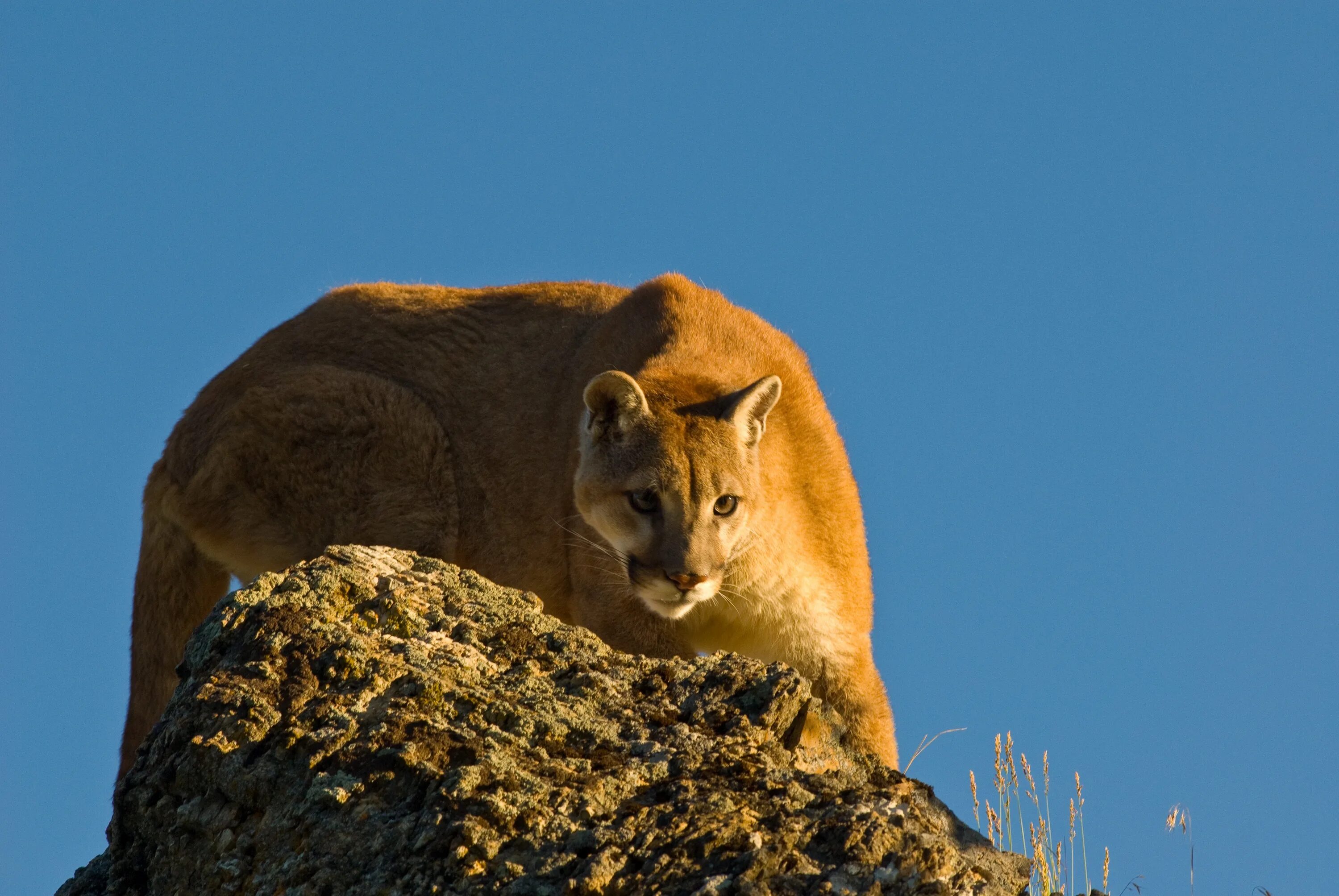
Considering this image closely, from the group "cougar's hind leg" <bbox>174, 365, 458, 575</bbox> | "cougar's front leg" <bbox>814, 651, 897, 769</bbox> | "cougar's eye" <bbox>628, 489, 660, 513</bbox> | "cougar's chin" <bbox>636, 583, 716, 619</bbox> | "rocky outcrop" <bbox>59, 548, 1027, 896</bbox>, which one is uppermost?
"cougar's hind leg" <bbox>174, 365, 458, 575</bbox>

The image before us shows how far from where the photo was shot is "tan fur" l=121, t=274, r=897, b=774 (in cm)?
793

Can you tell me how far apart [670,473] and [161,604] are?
297 centimetres

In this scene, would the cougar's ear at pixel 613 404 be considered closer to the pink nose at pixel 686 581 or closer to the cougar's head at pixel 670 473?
the cougar's head at pixel 670 473

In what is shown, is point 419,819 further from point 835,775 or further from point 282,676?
point 835,775

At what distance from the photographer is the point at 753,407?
805cm

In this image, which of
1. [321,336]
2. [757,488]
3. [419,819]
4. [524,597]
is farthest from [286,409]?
[419,819]

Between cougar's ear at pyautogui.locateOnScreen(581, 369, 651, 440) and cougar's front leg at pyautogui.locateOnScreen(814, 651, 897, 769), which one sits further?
cougar's front leg at pyautogui.locateOnScreen(814, 651, 897, 769)

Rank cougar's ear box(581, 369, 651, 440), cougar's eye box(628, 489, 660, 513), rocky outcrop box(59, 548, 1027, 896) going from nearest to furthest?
rocky outcrop box(59, 548, 1027, 896) < cougar's ear box(581, 369, 651, 440) < cougar's eye box(628, 489, 660, 513)

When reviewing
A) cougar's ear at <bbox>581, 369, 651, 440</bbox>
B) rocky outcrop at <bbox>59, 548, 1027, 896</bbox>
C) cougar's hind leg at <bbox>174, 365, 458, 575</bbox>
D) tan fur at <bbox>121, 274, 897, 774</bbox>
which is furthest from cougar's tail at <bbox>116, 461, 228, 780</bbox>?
rocky outcrop at <bbox>59, 548, 1027, 896</bbox>

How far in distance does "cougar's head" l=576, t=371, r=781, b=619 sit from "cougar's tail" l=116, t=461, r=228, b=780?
2.31 meters

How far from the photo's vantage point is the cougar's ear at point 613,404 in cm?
791

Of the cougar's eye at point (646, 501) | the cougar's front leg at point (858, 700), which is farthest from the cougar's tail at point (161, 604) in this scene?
the cougar's front leg at point (858, 700)

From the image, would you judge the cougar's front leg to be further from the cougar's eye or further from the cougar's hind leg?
the cougar's hind leg

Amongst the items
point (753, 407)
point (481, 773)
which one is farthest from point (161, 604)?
point (481, 773)
